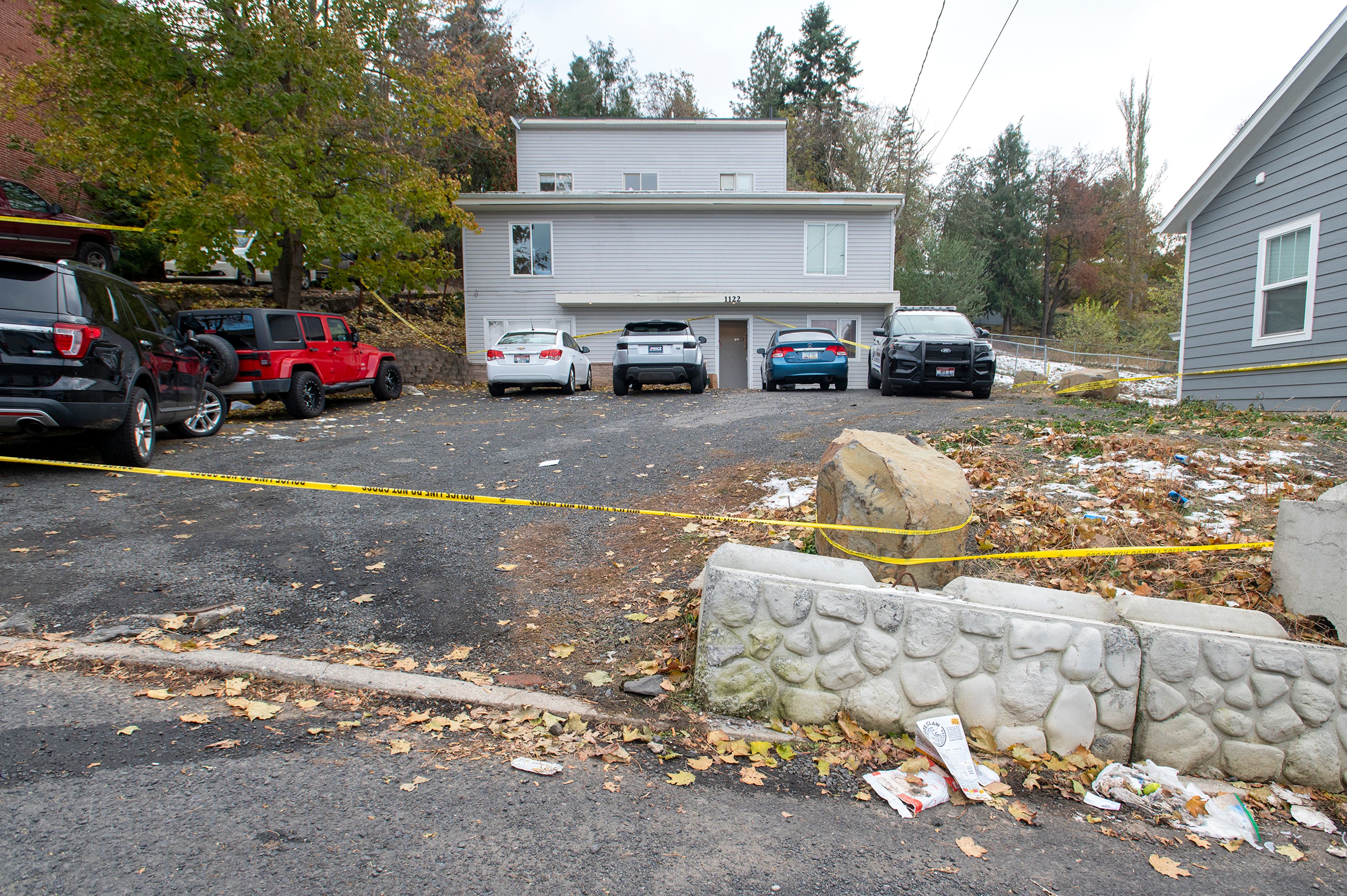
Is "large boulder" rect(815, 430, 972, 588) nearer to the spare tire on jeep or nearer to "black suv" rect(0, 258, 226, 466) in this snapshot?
"black suv" rect(0, 258, 226, 466)

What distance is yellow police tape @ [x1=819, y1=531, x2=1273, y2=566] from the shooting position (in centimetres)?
356

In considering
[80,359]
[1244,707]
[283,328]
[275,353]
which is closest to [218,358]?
[275,353]

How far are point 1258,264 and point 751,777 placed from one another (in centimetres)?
1240

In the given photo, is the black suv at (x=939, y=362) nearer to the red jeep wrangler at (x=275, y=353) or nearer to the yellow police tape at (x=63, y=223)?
the red jeep wrangler at (x=275, y=353)

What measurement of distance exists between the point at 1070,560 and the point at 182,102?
17017 mm

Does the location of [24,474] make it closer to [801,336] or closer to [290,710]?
[290,710]

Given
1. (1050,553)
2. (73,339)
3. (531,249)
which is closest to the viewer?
(1050,553)

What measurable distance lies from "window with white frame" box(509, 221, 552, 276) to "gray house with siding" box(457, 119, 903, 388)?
0.03 metres

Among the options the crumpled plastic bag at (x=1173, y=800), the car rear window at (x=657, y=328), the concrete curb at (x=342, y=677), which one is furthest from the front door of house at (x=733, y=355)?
the crumpled plastic bag at (x=1173, y=800)

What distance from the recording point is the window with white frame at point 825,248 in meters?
22.4

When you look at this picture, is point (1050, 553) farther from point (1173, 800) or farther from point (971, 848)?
point (971, 848)

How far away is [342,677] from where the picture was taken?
3439mm

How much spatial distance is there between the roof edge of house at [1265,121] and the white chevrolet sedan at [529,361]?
1148 cm

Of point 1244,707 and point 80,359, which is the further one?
point 80,359
